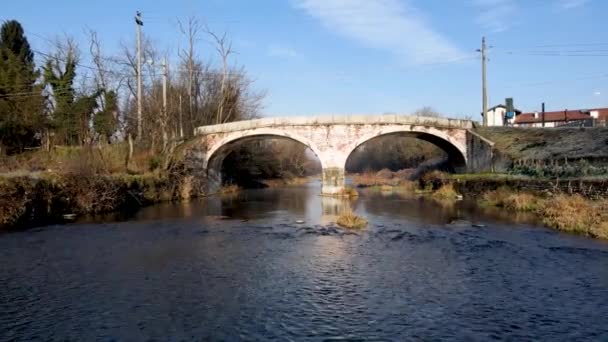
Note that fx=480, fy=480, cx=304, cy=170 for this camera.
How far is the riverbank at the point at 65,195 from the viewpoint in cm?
1616

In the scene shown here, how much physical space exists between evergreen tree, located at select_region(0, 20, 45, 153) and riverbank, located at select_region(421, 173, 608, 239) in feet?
82.6

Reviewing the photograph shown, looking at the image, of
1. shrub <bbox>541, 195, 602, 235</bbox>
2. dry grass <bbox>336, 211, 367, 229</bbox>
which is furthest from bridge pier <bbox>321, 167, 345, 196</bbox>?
shrub <bbox>541, 195, 602, 235</bbox>

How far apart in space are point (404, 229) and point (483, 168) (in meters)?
13.9

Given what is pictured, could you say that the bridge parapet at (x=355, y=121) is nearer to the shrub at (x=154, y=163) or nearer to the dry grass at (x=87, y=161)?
the shrub at (x=154, y=163)

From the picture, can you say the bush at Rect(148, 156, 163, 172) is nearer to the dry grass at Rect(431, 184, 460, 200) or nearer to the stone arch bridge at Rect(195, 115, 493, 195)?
the stone arch bridge at Rect(195, 115, 493, 195)

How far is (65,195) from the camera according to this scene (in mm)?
18750

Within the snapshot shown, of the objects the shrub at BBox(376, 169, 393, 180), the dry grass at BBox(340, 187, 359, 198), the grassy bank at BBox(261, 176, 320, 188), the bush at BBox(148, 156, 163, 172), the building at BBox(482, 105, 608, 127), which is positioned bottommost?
the dry grass at BBox(340, 187, 359, 198)

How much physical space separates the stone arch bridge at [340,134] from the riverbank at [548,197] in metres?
2.76

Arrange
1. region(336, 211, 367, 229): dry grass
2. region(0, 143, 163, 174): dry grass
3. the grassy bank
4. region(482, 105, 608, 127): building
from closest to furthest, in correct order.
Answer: region(336, 211, 367, 229): dry grass, region(0, 143, 163, 174): dry grass, the grassy bank, region(482, 105, 608, 127): building

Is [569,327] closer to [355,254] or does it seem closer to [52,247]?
[355,254]

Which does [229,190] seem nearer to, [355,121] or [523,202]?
[355,121]

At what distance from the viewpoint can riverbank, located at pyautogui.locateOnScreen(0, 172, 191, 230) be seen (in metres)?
16.2

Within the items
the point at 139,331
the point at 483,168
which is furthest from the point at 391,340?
the point at 483,168

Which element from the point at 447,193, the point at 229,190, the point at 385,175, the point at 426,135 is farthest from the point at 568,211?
the point at 385,175
